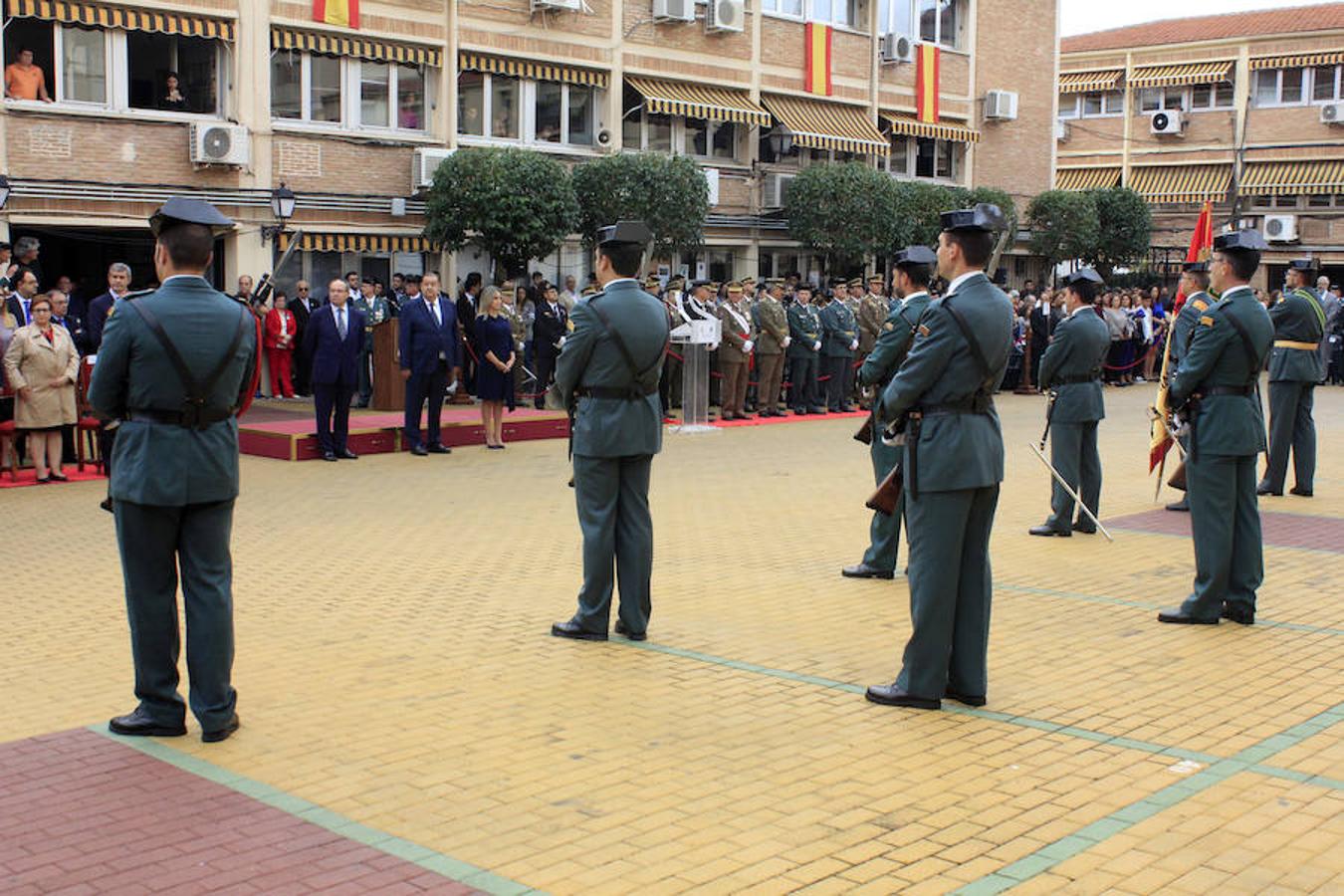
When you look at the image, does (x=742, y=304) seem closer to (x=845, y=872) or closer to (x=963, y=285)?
(x=963, y=285)

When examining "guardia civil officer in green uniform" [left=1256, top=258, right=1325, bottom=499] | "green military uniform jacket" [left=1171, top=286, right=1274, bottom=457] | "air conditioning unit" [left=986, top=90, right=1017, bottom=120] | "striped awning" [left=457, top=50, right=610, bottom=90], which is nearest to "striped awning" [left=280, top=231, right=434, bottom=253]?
"striped awning" [left=457, top=50, right=610, bottom=90]

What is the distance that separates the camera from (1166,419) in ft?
32.0

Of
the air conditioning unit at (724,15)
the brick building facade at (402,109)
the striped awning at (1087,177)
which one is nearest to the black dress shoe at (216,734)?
the brick building facade at (402,109)

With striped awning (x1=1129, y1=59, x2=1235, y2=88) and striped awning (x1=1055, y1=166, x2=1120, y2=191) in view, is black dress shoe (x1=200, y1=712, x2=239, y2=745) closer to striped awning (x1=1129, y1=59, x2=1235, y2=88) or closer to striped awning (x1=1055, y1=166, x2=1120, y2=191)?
striped awning (x1=1055, y1=166, x2=1120, y2=191)

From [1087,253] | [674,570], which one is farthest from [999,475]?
[1087,253]

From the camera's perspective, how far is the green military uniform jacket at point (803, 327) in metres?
23.4

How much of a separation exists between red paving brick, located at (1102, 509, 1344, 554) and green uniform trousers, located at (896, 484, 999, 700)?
5.55m

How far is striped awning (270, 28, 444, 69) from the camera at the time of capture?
23016 millimetres

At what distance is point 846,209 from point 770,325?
21.8 ft

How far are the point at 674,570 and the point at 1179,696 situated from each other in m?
3.98

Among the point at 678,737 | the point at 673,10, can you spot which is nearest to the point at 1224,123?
the point at 673,10

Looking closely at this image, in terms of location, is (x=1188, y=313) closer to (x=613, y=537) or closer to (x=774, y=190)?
(x=613, y=537)

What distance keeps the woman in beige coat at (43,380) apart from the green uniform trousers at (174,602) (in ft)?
28.7

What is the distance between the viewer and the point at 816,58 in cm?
3152
